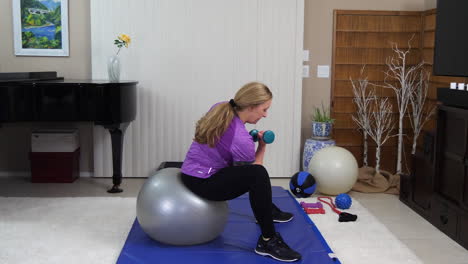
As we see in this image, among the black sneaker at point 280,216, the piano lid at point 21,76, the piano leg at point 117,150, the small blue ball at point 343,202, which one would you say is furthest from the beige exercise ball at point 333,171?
the piano lid at point 21,76

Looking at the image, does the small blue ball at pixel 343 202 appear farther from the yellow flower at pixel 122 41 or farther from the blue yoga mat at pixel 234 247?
the yellow flower at pixel 122 41

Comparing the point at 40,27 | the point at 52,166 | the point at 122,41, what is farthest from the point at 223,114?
the point at 40,27

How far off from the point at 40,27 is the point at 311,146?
2866 millimetres

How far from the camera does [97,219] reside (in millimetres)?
3824

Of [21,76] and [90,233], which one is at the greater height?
[21,76]

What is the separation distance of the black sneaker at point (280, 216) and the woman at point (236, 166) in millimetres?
518

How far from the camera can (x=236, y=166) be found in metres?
3.09

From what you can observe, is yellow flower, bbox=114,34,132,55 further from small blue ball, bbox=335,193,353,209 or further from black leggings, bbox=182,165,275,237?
→ small blue ball, bbox=335,193,353,209

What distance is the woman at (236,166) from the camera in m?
3.01

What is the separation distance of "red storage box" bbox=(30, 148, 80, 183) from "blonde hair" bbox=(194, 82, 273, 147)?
7.61ft

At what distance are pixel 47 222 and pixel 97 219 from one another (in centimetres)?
35

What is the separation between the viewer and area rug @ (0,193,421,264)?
3127 mm

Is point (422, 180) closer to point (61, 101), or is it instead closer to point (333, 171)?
point (333, 171)

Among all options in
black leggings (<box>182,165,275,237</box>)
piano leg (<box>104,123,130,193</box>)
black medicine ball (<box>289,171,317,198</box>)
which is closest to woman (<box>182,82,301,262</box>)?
black leggings (<box>182,165,275,237</box>)
